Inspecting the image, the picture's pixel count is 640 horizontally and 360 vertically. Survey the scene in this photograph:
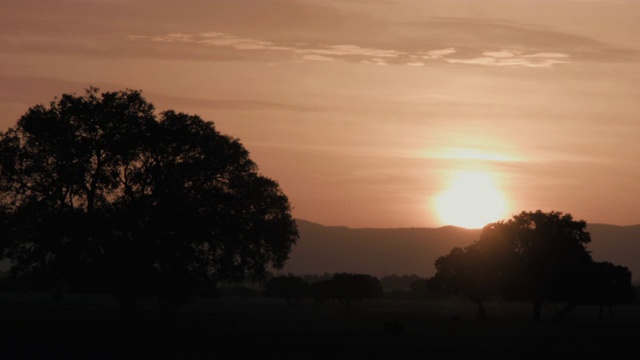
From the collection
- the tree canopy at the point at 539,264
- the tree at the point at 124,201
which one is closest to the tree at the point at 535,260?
the tree canopy at the point at 539,264

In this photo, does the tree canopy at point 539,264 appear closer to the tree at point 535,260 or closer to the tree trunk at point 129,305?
the tree at point 535,260

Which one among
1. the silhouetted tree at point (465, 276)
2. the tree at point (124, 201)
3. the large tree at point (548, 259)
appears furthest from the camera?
the silhouetted tree at point (465, 276)

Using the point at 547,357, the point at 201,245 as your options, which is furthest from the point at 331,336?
the point at 547,357

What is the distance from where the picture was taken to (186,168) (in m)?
77.1

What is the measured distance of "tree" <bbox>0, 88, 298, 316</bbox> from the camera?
7550 centimetres

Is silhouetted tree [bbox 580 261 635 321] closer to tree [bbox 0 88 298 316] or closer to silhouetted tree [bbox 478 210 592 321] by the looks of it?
silhouetted tree [bbox 478 210 592 321]

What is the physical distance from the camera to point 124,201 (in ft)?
251

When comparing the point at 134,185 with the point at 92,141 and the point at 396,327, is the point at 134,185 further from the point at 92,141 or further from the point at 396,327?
the point at 396,327

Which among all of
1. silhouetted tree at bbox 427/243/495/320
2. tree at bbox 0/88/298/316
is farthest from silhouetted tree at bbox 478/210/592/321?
tree at bbox 0/88/298/316

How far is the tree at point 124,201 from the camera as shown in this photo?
7550cm

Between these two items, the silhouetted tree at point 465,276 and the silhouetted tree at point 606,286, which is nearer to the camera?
the silhouetted tree at point 606,286

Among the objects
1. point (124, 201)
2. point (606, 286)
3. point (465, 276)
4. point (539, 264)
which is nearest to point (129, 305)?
point (124, 201)

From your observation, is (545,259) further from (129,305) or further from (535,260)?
(129,305)

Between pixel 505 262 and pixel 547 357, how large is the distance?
87.4m
